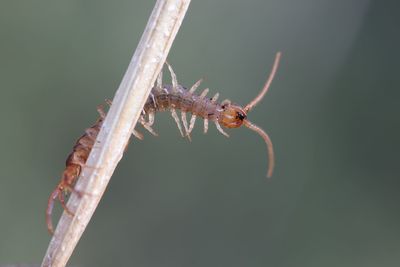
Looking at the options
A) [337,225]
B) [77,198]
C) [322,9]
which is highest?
[322,9]

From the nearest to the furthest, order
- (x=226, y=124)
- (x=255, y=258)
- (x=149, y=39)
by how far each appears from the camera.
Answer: (x=149, y=39)
(x=226, y=124)
(x=255, y=258)

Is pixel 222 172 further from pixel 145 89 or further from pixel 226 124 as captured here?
pixel 145 89

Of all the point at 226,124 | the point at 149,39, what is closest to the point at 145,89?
the point at 149,39

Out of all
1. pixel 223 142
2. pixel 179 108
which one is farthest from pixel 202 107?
pixel 223 142

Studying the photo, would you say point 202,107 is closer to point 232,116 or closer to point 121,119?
point 232,116

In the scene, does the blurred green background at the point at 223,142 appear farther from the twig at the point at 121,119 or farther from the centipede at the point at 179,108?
the twig at the point at 121,119

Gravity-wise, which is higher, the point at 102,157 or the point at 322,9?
the point at 322,9

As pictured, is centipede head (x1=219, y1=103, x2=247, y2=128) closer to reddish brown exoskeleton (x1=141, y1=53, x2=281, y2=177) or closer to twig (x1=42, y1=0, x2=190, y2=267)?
reddish brown exoskeleton (x1=141, y1=53, x2=281, y2=177)

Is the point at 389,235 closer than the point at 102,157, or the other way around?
the point at 102,157
